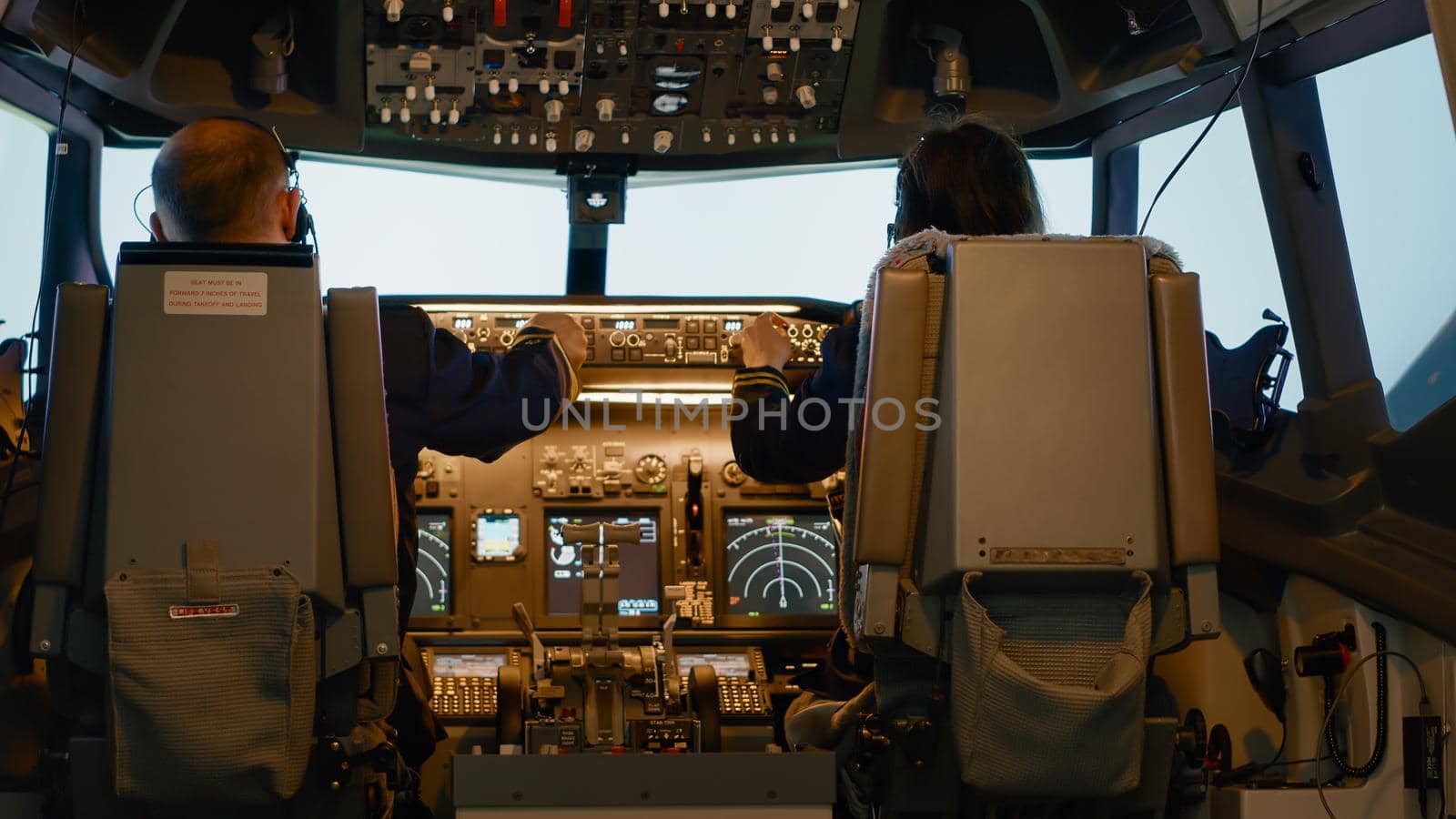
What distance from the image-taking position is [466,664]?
3271mm

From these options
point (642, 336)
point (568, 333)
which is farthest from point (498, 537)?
point (568, 333)

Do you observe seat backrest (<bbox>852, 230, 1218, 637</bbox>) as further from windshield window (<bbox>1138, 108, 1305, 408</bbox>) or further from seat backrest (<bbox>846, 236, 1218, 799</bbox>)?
windshield window (<bbox>1138, 108, 1305, 408</bbox>)

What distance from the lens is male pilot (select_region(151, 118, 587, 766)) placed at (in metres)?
2.28

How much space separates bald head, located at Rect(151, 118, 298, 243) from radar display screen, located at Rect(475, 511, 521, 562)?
1.22m

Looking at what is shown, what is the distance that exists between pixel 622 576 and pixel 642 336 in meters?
0.56

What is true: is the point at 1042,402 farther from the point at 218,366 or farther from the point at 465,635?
the point at 465,635

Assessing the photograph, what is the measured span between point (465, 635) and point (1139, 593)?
5.88 ft

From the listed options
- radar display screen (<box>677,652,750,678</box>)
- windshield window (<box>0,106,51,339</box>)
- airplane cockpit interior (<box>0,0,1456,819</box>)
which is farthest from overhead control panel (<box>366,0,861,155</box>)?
radar display screen (<box>677,652,750,678</box>)

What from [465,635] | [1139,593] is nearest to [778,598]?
[465,635]

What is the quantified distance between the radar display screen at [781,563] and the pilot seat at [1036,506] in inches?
53.4

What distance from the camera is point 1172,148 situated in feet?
11.6

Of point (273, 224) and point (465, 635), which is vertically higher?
point (273, 224)

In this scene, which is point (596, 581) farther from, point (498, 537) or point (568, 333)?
point (498, 537)

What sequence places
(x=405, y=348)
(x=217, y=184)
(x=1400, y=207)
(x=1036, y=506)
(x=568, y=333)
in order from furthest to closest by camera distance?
(x=1400, y=207) < (x=568, y=333) < (x=405, y=348) < (x=217, y=184) < (x=1036, y=506)
